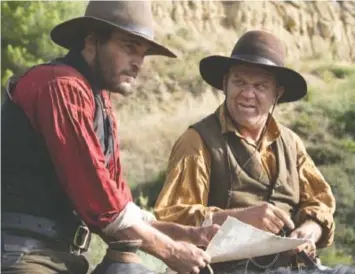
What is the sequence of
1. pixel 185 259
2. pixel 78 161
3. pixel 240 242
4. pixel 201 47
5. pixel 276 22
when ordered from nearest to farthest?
pixel 78 161
pixel 185 259
pixel 240 242
pixel 201 47
pixel 276 22

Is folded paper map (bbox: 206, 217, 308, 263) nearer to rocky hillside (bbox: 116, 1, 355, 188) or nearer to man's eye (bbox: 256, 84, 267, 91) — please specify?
man's eye (bbox: 256, 84, 267, 91)

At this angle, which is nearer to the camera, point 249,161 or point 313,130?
point 249,161

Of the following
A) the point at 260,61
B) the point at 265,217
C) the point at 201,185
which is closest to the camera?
the point at 265,217

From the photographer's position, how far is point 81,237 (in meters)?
3.71

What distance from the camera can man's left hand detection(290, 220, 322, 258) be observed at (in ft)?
15.3

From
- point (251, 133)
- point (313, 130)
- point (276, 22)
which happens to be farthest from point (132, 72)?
point (276, 22)

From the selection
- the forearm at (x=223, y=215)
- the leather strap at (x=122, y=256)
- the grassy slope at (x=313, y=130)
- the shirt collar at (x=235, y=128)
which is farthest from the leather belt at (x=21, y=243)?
the grassy slope at (x=313, y=130)

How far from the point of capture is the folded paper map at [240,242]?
151 inches

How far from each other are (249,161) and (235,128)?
163 millimetres

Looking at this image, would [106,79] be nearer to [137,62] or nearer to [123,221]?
[137,62]

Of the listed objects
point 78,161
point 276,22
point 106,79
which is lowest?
point 276,22

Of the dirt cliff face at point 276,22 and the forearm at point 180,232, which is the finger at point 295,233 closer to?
the forearm at point 180,232

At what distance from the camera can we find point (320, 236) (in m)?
4.89

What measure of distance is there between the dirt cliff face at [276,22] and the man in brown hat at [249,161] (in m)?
18.8
